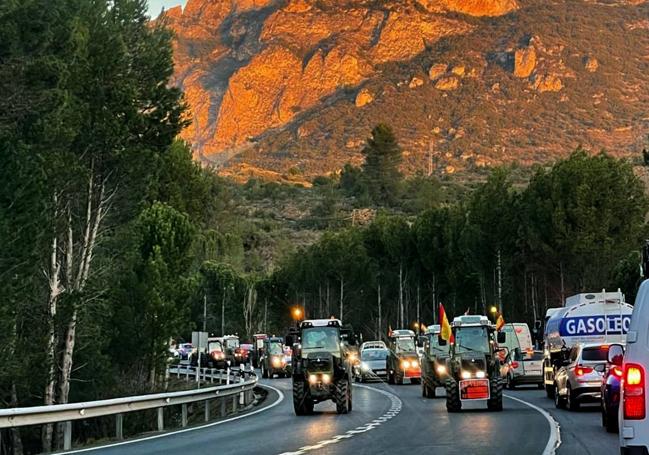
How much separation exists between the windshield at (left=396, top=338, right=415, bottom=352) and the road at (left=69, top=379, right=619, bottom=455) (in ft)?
67.4

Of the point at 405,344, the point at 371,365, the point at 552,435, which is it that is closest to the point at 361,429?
the point at 552,435

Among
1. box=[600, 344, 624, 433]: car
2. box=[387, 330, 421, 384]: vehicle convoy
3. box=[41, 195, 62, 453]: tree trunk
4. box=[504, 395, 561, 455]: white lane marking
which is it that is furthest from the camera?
box=[387, 330, 421, 384]: vehicle convoy

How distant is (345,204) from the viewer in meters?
199

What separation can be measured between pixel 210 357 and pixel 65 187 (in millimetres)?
36938

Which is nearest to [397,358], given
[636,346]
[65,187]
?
[65,187]

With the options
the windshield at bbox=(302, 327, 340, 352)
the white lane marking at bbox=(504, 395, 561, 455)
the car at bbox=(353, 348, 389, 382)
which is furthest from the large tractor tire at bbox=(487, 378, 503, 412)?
the car at bbox=(353, 348, 389, 382)

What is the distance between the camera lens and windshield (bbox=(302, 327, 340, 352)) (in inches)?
1308

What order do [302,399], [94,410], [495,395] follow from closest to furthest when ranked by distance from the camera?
[94,410]
[495,395]
[302,399]

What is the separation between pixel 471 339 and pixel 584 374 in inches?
121

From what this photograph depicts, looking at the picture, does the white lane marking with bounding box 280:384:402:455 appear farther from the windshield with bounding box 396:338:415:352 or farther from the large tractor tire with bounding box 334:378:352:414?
the windshield with bounding box 396:338:415:352

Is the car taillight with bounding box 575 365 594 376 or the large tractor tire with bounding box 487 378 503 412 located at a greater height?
the car taillight with bounding box 575 365 594 376

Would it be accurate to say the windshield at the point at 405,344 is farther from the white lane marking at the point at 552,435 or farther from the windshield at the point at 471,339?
the windshield at the point at 471,339

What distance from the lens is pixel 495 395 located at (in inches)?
1261

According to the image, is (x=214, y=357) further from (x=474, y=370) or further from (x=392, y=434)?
(x=392, y=434)
